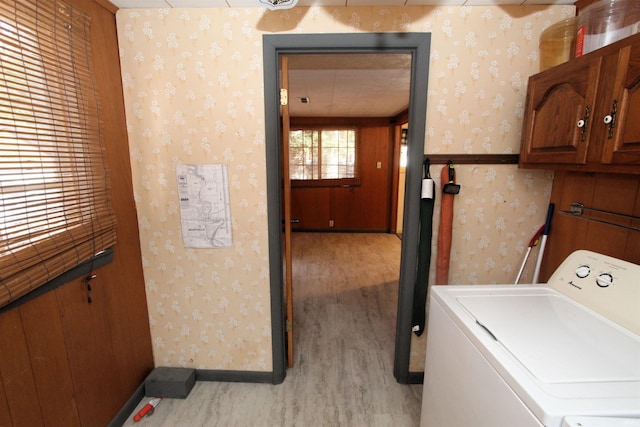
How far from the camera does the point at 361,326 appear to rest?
2600 mm

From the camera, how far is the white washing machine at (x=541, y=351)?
717 millimetres

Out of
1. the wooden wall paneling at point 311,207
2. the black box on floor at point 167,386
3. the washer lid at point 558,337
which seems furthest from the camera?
the wooden wall paneling at point 311,207

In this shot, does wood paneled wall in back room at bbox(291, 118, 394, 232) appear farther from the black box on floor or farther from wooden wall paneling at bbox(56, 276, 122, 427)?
wooden wall paneling at bbox(56, 276, 122, 427)

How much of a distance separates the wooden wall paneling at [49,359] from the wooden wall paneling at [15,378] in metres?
0.02

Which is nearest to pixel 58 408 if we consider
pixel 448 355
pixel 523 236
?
pixel 448 355

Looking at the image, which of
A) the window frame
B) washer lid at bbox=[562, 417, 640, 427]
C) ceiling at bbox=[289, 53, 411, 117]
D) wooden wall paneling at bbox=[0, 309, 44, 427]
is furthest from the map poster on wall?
the window frame

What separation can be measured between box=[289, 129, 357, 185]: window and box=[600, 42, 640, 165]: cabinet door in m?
4.69

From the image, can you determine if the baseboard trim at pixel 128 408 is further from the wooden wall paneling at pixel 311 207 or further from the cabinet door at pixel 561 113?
the wooden wall paneling at pixel 311 207

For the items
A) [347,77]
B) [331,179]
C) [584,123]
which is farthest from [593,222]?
[331,179]

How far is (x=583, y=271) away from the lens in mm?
1181

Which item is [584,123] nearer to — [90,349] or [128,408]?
[90,349]

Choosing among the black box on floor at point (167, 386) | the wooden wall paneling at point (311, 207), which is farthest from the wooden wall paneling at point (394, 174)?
the black box on floor at point (167, 386)

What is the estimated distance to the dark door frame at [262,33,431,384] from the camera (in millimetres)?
1530

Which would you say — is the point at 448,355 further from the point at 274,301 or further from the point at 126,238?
the point at 126,238
